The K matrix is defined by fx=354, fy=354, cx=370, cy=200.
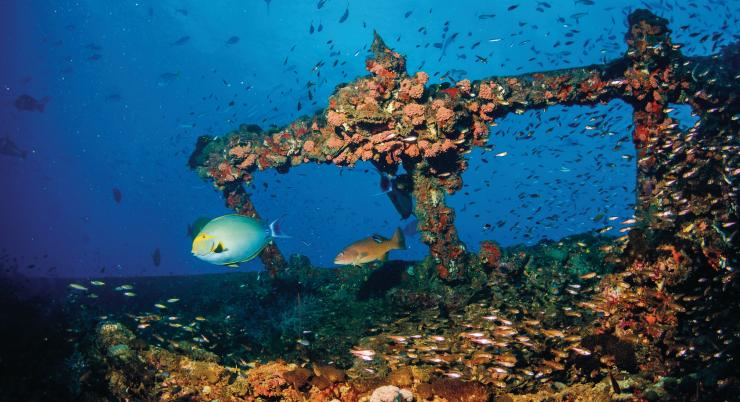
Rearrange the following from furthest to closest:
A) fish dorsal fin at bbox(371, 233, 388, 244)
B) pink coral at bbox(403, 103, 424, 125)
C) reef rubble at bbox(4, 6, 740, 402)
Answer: pink coral at bbox(403, 103, 424, 125) < fish dorsal fin at bbox(371, 233, 388, 244) < reef rubble at bbox(4, 6, 740, 402)

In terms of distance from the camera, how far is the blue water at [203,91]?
19422 mm

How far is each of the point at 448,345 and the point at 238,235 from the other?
374 cm

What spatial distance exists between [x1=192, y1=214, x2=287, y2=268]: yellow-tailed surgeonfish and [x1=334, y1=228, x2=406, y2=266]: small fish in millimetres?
1655

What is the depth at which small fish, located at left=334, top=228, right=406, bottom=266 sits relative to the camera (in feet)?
21.5

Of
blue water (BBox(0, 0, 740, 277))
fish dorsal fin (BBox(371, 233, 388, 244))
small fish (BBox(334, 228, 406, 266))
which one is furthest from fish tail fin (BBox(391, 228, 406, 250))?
blue water (BBox(0, 0, 740, 277))

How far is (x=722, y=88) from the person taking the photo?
7.27 m

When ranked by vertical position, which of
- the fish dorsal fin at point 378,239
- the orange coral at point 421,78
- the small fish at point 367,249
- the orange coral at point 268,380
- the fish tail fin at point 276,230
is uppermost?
the orange coral at point 421,78

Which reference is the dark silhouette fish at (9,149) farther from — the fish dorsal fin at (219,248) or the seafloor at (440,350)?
the fish dorsal fin at (219,248)

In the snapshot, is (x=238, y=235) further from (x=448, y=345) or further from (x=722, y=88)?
(x=722, y=88)

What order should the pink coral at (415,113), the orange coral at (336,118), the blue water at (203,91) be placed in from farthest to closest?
the blue water at (203,91) → the orange coral at (336,118) → the pink coral at (415,113)

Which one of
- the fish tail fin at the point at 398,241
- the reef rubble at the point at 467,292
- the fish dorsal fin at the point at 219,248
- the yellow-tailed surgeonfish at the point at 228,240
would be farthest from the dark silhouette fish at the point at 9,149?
the fish tail fin at the point at 398,241

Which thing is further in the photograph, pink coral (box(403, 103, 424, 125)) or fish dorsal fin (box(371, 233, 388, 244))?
pink coral (box(403, 103, 424, 125))

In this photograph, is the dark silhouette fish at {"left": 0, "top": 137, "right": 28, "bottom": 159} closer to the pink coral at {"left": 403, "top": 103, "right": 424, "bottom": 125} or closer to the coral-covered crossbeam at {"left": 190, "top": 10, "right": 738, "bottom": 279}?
the coral-covered crossbeam at {"left": 190, "top": 10, "right": 738, "bottom": 279}

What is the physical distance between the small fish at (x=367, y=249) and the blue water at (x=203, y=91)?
9.54 ft
